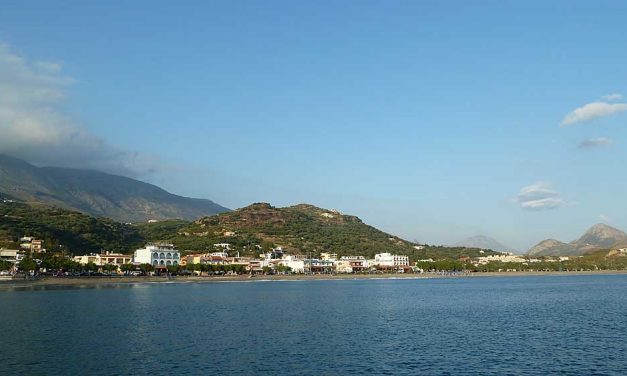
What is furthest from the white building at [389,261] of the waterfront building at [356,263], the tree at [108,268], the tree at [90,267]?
the tree at [90,267]

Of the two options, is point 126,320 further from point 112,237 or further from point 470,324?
point 112,237

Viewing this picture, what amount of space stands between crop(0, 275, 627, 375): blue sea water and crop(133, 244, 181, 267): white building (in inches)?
3331

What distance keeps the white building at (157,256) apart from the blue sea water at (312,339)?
8460 centimetres

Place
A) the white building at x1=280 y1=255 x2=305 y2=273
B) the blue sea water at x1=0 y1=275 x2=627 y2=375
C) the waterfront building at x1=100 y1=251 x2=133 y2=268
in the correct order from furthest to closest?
the white building at x1=280 y1=255 x2=305 y2=273 < the waterfront building at x1=100 y1=251 x2=133 y2=268 < the blue sea water at x1=0 y1=275 x2=627 y2=375

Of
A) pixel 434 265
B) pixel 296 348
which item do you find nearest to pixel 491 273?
pixel 434 265

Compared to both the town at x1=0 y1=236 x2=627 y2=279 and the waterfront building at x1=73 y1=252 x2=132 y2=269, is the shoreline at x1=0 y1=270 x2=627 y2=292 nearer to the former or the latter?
the town at x1=0 y1=236 x2=627 y2=279

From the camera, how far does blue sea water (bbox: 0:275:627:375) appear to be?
26.9 metres

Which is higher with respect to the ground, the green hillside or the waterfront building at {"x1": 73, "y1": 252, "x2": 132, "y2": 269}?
the green hillside

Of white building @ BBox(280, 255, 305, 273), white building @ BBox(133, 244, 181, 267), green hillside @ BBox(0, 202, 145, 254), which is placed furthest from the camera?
white building @ BBox(280, 255, 305, 273)

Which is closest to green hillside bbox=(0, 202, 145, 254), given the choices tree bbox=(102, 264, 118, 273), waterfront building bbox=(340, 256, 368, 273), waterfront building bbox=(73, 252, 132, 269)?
waterfront building bbox=(73, 252, 132, 269)

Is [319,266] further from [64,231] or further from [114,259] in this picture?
[64,231]

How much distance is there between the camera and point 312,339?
35.2 meters

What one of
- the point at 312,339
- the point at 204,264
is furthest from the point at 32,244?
the point at 312,339

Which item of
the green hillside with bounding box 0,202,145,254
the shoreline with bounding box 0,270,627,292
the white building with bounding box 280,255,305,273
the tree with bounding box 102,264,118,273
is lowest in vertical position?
the shoreline with bounding box 0,270,627,292
